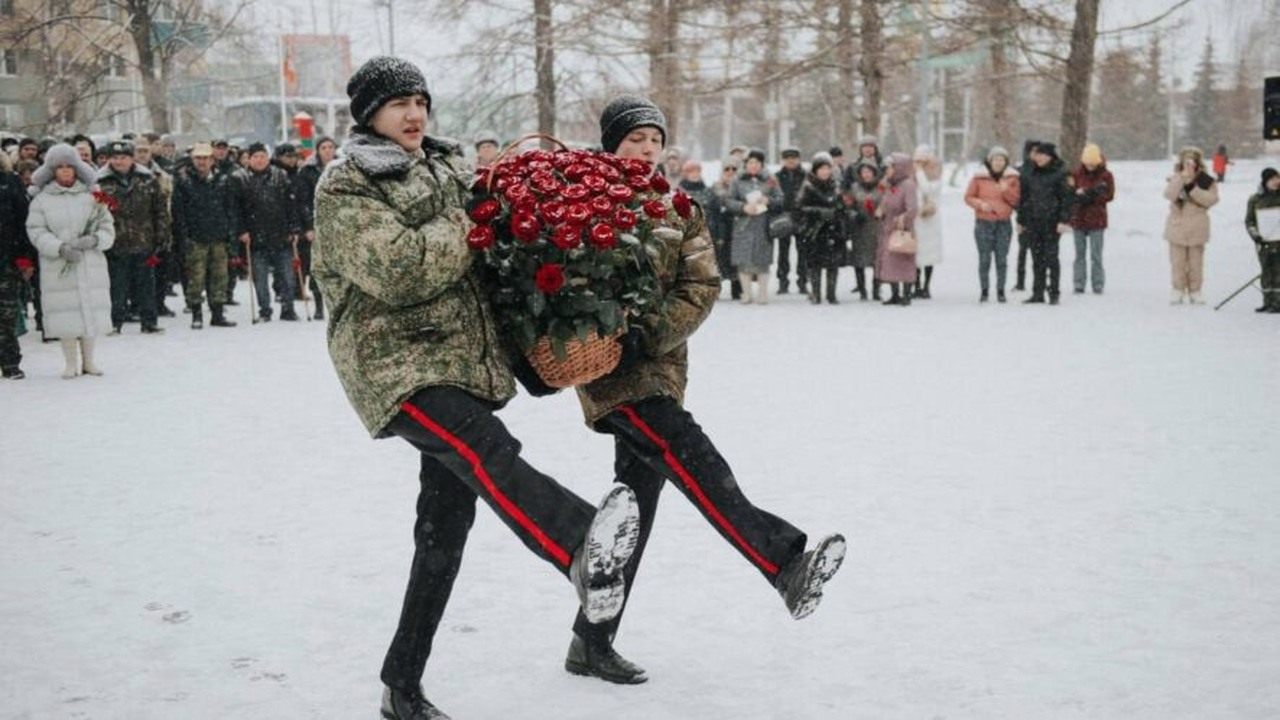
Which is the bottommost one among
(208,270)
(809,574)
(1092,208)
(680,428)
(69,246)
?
(809,574)

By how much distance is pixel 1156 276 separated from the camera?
20.8 meters

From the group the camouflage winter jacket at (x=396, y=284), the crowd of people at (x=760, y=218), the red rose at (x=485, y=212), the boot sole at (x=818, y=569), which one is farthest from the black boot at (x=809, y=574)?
the crowd of people at (x=760, y=218)

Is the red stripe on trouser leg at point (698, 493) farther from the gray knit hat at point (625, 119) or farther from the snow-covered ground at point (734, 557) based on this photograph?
→ the gray knit hat at point (625, 119)

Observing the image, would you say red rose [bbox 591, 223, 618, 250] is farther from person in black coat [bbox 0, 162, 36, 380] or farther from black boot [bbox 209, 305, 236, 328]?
black boot [bbox 209, 305, 236, 328]

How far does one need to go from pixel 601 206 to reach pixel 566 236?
166 millimetres

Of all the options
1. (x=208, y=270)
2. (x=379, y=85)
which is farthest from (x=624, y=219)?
(x=208, y=270)

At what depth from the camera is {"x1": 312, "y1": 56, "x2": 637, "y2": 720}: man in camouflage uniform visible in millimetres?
3338

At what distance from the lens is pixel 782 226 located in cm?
1692

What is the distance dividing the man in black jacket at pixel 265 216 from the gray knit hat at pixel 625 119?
12.1 m

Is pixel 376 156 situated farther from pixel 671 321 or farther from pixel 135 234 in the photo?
pixel 135 234

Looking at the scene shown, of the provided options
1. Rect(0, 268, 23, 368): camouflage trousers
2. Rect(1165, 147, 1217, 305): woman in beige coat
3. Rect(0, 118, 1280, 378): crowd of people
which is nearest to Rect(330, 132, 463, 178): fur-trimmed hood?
Rect(0, 268, 23, 368): camouflage trousers

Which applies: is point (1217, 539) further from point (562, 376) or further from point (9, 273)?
point (9, 273)

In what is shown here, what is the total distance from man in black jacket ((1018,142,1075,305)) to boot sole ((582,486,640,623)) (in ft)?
46.2

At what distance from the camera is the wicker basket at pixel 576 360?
3.56 m
